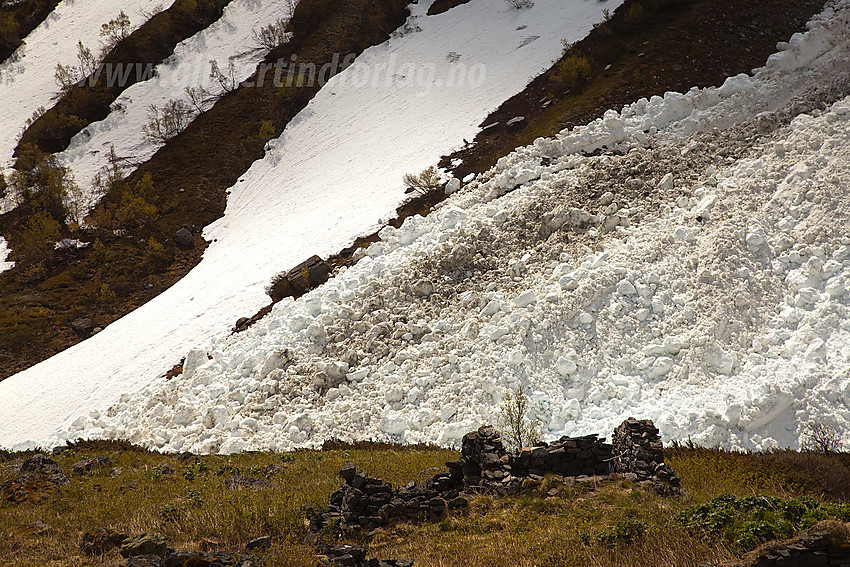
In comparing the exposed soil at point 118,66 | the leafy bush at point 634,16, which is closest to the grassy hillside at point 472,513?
the leafy bush at point 634,16

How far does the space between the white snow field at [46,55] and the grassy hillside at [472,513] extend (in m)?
41.8

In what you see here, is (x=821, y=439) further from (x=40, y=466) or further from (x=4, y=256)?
(x=4, y=256)

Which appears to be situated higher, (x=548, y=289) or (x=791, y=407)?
(x=548, y=289)

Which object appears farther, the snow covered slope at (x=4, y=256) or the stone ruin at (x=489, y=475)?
the snow covered slope at (x=4, y=256)

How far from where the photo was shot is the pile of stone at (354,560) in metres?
8.05

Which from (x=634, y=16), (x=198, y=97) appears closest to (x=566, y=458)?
(x=634, y=16)

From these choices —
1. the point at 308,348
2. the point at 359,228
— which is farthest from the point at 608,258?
the point at 359,228

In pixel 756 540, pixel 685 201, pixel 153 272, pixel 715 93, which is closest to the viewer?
pixel 756 540

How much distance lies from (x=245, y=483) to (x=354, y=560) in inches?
241

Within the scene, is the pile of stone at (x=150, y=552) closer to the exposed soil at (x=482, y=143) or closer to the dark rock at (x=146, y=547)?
the dark rock at (x=146, y=547)

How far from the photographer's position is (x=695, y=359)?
50.8 feet

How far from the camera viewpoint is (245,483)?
13.3 metres

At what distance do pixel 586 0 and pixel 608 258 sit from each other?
112 ft

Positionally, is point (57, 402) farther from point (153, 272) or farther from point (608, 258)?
point (608, 258)
